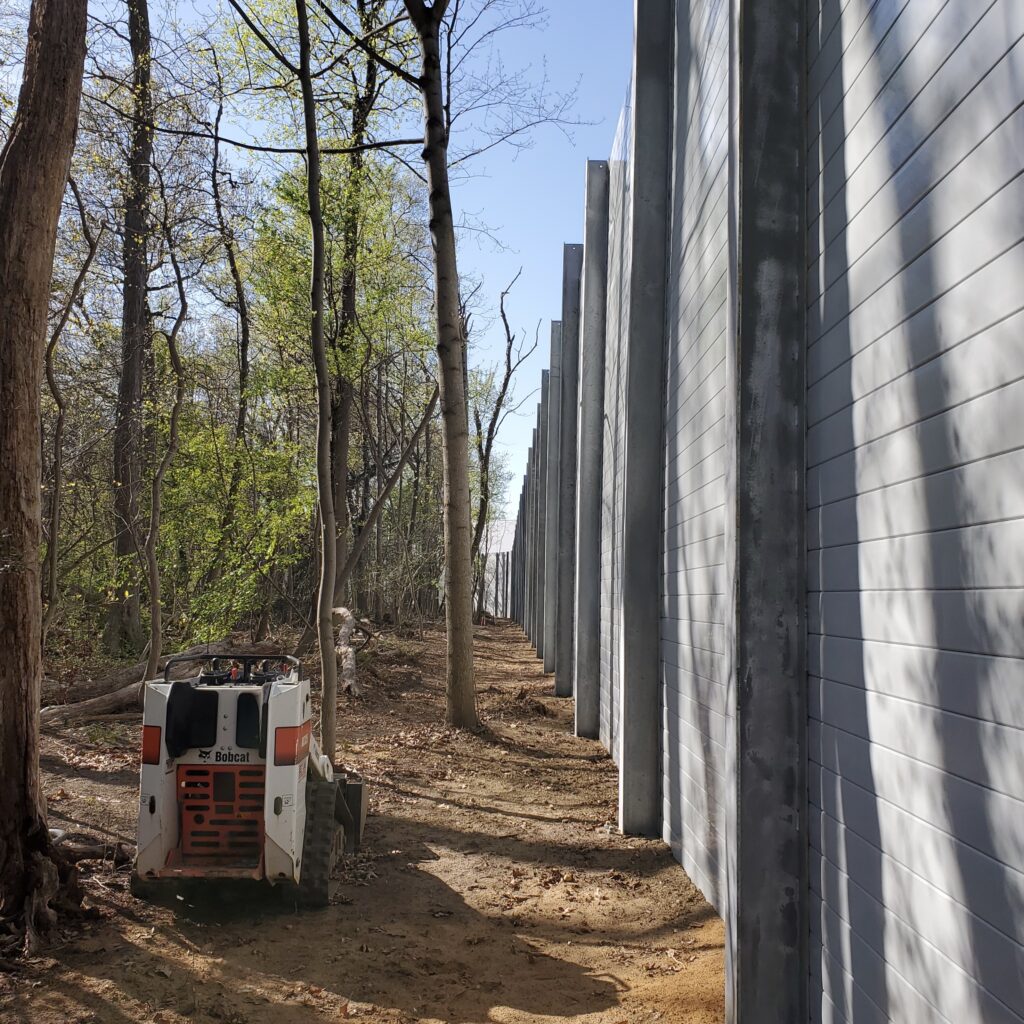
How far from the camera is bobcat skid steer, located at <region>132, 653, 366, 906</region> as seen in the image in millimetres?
5227

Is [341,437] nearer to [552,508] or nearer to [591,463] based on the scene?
[552,508]

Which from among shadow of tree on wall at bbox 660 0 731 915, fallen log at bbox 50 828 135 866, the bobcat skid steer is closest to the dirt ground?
fallen log at bbox 50 828 135 866

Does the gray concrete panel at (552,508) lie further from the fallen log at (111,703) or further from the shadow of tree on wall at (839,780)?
the shadow of tree on wall at (839,780)

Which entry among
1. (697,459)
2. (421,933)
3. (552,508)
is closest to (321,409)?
(697,459)

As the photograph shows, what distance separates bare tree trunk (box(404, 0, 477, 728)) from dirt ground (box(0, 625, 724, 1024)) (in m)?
2.54

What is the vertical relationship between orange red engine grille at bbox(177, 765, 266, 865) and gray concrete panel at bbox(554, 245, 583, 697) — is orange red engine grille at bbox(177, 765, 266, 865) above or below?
below

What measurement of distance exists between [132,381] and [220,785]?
41.3ft

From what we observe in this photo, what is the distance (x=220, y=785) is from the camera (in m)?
5.40

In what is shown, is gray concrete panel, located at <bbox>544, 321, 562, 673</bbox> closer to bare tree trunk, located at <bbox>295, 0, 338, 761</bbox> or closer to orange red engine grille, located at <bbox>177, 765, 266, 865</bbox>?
bare tree trunk, located at <bbox>295, 0, 338, 761</bbox>

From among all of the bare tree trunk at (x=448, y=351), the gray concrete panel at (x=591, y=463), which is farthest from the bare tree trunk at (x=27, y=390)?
the gray concrete panel at (x=591, y=463)

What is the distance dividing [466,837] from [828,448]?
5107 mm

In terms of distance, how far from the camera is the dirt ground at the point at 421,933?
4328 millimetres

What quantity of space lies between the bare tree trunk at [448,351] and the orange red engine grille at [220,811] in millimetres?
5956

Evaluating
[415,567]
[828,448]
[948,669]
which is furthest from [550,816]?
[415,567]
